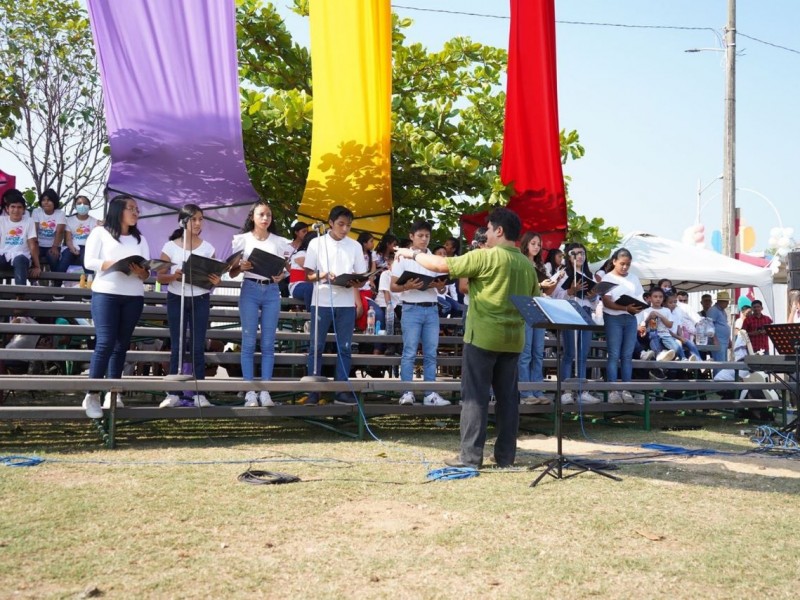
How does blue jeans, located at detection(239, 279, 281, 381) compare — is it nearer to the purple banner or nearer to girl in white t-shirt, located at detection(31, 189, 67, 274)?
the purple banner

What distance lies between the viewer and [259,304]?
25.1 ft

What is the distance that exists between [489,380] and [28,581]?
378 centimetres

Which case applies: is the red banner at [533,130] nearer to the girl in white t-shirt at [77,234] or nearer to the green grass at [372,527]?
the girl in white t-shirt at [77,234]

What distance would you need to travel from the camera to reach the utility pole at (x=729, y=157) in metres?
18.7

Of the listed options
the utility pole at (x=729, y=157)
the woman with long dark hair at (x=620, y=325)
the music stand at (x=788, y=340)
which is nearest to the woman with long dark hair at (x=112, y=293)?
the woman with long dark hair at (x=620, y=325)

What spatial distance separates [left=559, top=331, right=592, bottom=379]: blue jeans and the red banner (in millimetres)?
2507

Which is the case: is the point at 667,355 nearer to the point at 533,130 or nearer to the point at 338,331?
the point at 533,130

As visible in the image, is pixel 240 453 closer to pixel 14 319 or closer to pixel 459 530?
pixel 459 530

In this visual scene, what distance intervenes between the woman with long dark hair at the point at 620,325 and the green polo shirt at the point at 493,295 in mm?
3357

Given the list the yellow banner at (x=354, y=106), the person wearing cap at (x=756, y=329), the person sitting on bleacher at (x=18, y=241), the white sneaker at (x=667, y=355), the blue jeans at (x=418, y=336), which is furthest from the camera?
the person wearing cap at (x=756, y=329)

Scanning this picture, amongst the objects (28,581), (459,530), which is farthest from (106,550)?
(459,530)

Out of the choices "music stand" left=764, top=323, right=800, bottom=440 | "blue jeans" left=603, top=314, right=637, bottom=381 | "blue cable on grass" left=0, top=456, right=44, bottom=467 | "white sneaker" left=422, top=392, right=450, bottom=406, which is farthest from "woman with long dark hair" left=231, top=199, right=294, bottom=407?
"music stand" left=764, top=323, right=800, bottom=440

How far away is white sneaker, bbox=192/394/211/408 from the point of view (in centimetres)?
714

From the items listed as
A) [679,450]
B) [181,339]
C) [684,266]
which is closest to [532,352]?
[679,450]
